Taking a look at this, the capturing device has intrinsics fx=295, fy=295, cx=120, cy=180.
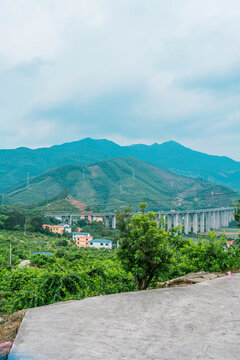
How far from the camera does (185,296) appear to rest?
902 centimetres

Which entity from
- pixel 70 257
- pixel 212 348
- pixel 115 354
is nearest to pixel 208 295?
pixel 212 348

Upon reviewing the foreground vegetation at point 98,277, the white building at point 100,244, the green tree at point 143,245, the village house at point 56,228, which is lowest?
the white building at point 100,244

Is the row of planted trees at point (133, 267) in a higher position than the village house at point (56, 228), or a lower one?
higher

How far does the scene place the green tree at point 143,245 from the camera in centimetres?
1087

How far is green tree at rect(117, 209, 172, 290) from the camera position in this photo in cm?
1087

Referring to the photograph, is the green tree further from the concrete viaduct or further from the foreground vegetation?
the concrete viaduct

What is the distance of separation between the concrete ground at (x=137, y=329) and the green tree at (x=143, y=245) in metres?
1.92

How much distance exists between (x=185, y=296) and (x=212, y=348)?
11.6 feet

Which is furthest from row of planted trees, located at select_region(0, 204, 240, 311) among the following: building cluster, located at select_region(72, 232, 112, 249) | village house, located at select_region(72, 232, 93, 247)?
village house, located at select_region(72, 232, 93, 247)

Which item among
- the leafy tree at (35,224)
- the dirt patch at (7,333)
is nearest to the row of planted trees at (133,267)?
the dirt patch at (7,333)

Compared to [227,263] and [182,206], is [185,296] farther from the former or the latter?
[182,206]

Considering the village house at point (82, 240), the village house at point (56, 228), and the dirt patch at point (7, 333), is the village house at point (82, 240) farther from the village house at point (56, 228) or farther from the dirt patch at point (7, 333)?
the dirt patch at point (7, 333)

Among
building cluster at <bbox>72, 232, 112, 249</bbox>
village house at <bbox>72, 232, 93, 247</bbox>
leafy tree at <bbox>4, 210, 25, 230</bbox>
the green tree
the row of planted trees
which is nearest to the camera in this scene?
the green tree

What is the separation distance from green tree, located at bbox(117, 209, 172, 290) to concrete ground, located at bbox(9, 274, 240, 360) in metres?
1.92
